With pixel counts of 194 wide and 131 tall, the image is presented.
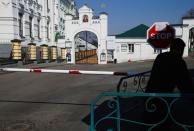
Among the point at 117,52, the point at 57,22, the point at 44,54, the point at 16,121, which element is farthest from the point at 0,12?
the point at 16,121

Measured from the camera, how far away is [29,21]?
33.8 m

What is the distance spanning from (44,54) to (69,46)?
3.01m

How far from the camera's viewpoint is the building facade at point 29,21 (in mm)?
28391

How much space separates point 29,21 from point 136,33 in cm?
1503

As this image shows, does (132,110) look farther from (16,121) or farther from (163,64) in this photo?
(163,64)

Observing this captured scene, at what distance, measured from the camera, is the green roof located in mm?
40281

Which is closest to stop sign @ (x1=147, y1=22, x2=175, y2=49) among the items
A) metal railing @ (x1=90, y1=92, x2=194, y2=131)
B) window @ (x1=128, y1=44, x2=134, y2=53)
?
metal railing @ (x1=90, y1=92, x2=194, y2=131)

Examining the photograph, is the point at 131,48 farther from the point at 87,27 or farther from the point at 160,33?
the point at 160,33

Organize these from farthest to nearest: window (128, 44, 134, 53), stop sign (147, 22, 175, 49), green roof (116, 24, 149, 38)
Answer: green roof (116, 24, 149, 38), window (128, 44, 134, 53), stop sign (147, 22, 175, 49)

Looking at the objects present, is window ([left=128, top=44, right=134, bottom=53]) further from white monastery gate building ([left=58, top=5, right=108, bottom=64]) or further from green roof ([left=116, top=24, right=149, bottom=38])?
white monastery gate building ([left=58, top=5, right=108, bottom=64])

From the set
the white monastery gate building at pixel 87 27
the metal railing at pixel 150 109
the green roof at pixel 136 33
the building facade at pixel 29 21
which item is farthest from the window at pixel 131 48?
the metal railing at pixel 150 109


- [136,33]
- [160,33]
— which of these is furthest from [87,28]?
[160,33]

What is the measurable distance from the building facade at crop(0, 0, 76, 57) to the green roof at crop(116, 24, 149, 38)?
9633mm

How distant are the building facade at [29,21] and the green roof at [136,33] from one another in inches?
379
